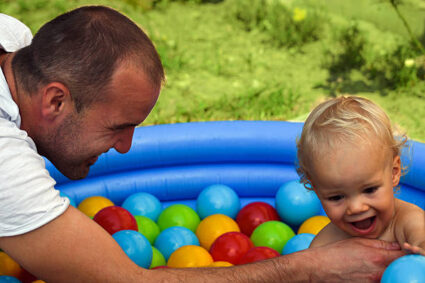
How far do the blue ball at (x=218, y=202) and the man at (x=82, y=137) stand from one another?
88cm

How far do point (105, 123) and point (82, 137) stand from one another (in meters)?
0.09

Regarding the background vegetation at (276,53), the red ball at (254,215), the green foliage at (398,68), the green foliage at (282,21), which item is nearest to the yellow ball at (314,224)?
the red ball at (254,215)

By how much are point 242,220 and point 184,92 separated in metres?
1.60

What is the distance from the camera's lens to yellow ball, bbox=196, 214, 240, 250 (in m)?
2.40

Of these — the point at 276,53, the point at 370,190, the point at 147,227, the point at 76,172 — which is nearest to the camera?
the point at 370,190

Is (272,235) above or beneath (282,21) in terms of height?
beneath

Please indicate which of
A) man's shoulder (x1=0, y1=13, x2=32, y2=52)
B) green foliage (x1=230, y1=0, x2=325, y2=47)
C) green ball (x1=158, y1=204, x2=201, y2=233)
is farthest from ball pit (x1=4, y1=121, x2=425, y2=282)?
green foliage (x1=230, y1=0, x2=325, y2=47)

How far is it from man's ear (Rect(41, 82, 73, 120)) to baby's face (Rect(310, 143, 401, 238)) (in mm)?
749

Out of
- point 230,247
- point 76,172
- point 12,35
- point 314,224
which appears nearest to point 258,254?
point 230,247

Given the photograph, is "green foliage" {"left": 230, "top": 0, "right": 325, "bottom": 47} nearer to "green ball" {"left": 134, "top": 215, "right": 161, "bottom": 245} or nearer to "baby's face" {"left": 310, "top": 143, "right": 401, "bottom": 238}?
"green ball" {"left": 134, "top": 215, "right": 161, "bottom": 245}

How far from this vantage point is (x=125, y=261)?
1518 millimetres

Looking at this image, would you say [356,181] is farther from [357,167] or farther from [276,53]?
[276,53]

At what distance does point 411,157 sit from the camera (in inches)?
92.4

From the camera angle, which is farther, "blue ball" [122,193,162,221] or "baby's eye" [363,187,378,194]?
"blue ball" [122,193,162,221]
